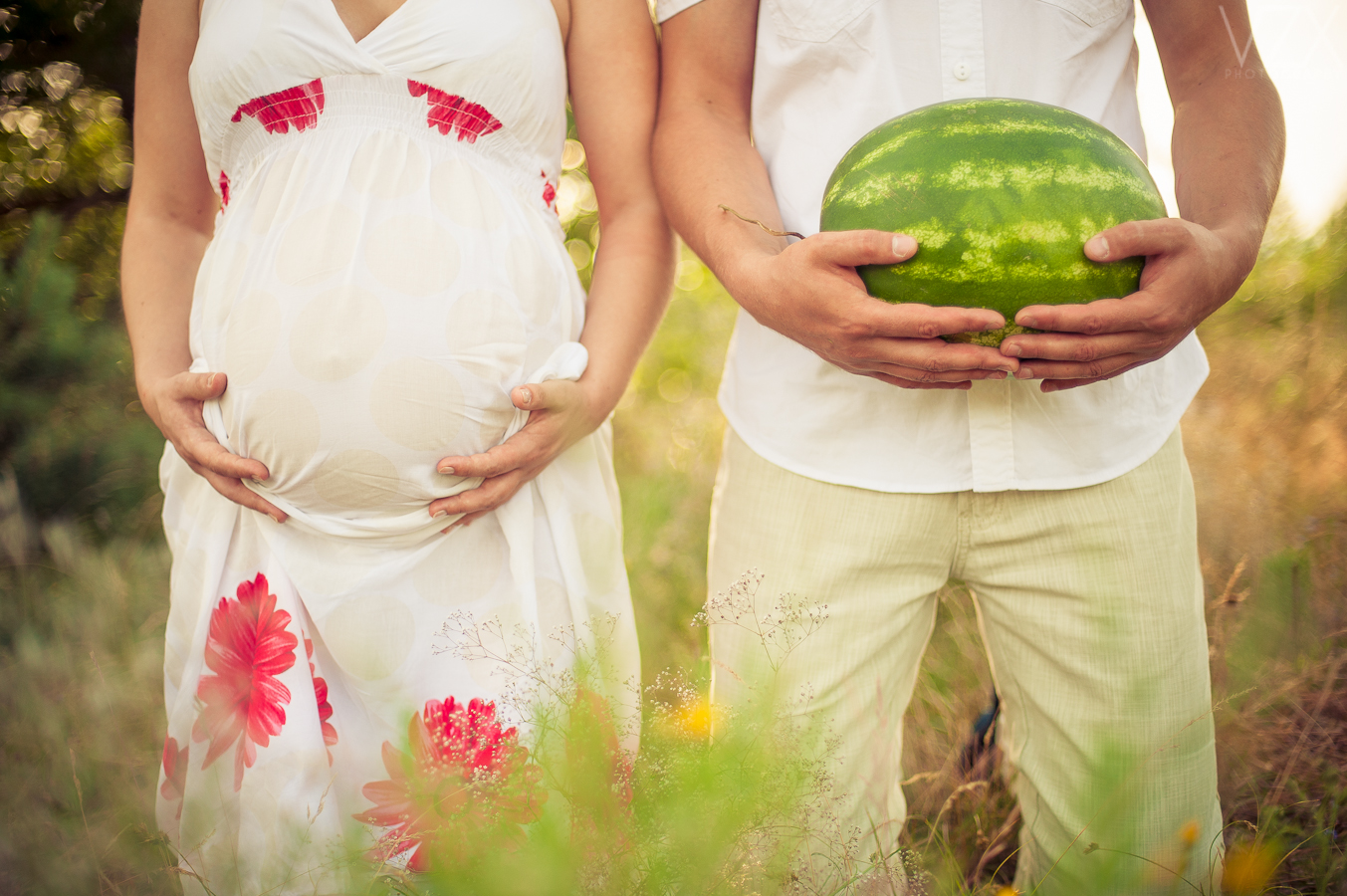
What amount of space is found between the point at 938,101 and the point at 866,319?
0.56 metres

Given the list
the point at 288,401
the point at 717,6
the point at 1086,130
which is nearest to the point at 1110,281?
the point at 1086,130

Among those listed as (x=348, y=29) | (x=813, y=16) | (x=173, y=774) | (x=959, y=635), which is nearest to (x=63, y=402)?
(x=173, y=774)

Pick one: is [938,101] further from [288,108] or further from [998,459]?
[288,108]

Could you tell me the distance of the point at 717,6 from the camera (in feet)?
4.92

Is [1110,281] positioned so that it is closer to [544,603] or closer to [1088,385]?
[1088,385]

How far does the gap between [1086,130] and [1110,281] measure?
0.27 m

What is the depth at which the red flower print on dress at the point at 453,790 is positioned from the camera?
1.13 metres

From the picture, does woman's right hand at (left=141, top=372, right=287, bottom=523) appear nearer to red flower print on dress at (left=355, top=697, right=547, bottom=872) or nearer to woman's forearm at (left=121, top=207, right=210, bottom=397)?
woman's forearm at (left=121, top=207, right=210, bottom=397)

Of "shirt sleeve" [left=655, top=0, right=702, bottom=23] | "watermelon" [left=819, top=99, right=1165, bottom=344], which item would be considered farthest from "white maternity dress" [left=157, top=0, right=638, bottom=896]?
"watermelon" [left=819, top=99, right=1165, bottom=344]

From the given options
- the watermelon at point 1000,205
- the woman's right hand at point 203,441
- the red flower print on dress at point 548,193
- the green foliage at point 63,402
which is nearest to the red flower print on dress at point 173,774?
the woman's right hand at point 203,441

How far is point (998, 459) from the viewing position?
4.57ft

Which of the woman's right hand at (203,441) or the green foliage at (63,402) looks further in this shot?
the green foliage at (63,402)

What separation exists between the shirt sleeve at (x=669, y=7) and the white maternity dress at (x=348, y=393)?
23 centimetres

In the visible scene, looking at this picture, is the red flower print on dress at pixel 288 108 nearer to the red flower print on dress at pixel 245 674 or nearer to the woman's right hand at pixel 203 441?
the woman's right hand at pixel 203 441
